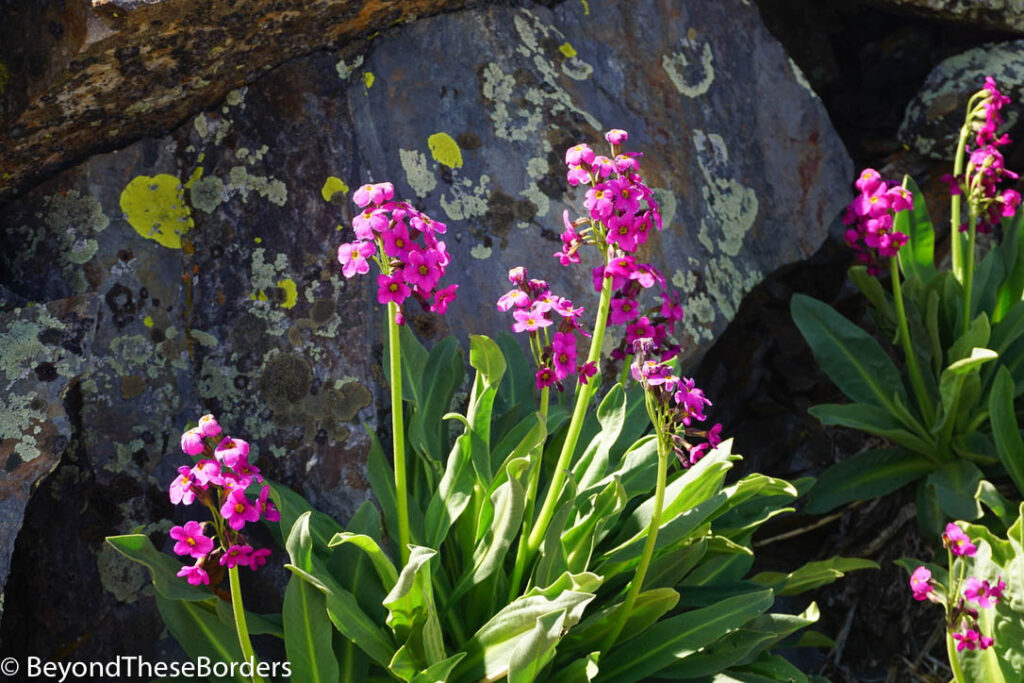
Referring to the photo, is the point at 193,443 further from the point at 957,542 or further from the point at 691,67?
the point at 691,67

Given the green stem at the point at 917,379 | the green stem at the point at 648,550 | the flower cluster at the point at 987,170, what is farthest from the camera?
the green stem at the point at 917,379

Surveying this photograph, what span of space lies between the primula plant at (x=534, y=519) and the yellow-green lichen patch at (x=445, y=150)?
659mm

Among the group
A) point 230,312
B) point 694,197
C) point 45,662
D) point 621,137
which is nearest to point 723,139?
point 694,197

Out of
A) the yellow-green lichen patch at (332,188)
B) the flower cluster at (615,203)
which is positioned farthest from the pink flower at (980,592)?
the yellow-green lichen patch at (332,188)

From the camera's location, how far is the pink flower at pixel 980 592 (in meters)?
2.61

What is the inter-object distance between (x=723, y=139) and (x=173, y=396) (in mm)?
2219

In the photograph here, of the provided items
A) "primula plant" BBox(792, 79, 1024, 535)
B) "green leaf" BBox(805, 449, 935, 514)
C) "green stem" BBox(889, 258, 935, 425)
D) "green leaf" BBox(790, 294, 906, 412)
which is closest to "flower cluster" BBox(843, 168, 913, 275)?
"primula plant" BBox(792, 79, 1024, 535)

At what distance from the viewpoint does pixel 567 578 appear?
2320mm

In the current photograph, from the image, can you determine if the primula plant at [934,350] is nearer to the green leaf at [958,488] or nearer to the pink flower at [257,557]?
the green leaf at [958,488]

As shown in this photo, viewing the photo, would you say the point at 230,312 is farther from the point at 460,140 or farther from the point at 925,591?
the point at 925,591

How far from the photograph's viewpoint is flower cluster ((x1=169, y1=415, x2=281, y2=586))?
2.03 metres

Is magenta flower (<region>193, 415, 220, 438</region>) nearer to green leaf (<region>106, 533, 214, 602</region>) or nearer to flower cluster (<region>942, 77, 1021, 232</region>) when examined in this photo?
green leaf (<region>106, 533, 214, 602</region>)

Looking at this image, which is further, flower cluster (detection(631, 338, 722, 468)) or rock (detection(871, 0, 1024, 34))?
rock (detection(871, 0, 1024, 34))

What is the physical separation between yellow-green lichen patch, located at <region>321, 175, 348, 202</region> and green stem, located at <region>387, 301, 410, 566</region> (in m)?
0.85
